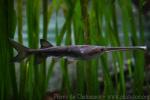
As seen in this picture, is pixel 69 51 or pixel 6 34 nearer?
pixel 69 51

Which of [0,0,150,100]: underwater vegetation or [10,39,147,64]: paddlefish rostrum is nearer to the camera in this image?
[10,39,147,64]: paddlefish rostrum

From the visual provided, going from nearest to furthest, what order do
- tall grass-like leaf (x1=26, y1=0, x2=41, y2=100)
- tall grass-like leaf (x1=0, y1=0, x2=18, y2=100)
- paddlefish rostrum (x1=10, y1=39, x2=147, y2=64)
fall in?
paddlefish rostrum (x1=10, y1=39, x2=147, y2=64) < tall grass-like leaf (x1=0, y1=0, x2=18, y2=100) < tall grass-like leaf (x1=26, y1=0, x2=41, y2=100)

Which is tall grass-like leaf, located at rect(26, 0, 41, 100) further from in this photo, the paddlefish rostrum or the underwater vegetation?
the paddlefish rostrum

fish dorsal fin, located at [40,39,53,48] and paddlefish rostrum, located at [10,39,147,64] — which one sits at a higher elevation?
fish dorsal fin, located at [40,39,53,48]

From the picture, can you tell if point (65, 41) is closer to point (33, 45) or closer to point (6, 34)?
point (33, 45)

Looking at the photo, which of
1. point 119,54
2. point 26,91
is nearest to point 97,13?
point 119,54

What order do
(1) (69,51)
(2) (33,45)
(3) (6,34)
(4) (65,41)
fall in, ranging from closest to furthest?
1. (1) (69,51)
2. (3) (6,34)
3. (2) (33,45)
4. (4) (65,41)

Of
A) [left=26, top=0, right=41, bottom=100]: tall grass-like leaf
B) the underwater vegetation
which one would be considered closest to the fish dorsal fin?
the underwater vegetation

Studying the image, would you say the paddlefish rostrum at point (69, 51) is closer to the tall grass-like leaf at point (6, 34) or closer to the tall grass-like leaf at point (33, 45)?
the tall grass-like leaf at point (6, 34)

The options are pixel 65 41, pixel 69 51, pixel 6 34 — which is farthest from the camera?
pixel 65 41

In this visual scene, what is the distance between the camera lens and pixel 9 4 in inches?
99.7

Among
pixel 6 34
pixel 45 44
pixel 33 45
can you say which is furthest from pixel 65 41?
pixel 45 44

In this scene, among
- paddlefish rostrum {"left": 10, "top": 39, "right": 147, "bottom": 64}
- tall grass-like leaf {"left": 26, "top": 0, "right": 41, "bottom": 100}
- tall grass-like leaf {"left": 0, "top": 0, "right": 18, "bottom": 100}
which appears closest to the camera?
paddlefish rostrum {"left": 10, "top": 39, "right": 147, "bottom": 64}

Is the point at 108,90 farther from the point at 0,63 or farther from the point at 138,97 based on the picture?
the point at 0,63
